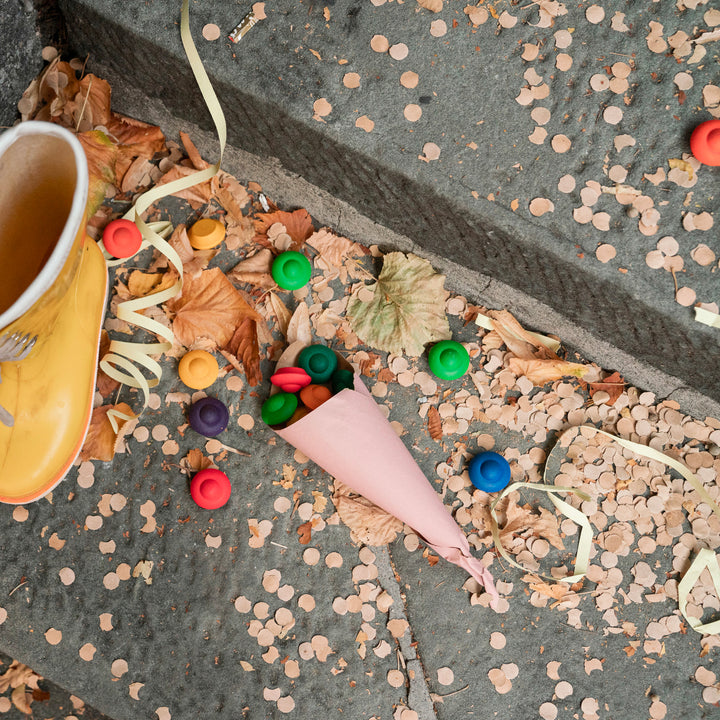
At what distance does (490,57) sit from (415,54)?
20 centimetres

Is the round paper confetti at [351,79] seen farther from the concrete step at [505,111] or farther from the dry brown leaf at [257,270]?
the dry brown leaf at [257,270]

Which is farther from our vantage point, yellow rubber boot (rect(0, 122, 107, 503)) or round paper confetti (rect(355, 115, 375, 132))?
round paper confetti (rect(355, 115, 375, 132))

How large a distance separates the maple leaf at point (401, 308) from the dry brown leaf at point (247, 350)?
11.8 inches

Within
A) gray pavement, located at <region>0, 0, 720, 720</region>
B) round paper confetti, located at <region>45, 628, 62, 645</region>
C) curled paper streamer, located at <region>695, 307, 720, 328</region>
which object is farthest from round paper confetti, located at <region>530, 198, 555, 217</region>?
round paper confetti, located at <region>45, 628, 62, 645</region>

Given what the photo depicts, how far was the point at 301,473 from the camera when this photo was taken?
1985mm

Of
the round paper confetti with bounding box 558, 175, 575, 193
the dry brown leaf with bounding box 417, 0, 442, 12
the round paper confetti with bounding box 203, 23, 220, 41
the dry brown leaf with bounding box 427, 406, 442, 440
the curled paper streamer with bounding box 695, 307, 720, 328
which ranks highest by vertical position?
the round paper confetti with bounding box 203, 23, 220, 41

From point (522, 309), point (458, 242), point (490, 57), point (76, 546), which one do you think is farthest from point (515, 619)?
point (490, 57)

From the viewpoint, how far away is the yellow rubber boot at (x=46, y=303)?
4.93ft

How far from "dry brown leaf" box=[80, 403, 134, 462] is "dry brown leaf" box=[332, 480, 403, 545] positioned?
0.69 metres

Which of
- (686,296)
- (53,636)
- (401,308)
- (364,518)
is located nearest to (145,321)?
(401,308)

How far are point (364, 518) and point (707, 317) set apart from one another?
1.08 metres

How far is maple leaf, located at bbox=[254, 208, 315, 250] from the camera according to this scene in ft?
6.71

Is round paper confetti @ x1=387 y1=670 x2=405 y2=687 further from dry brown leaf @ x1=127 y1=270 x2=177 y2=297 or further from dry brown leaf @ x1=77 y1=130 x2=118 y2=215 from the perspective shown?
dry brown leaf @ x1=77 y1=130 x2=118 y2=215

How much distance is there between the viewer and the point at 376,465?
1.86 m
